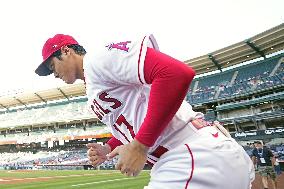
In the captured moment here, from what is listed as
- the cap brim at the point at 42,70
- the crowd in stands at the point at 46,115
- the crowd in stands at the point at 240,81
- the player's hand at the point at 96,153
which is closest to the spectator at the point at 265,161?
the player's hand at the point at 96,153

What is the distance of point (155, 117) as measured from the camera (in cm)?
148

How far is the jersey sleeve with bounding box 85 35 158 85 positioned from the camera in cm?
165

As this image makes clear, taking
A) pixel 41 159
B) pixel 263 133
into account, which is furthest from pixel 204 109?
pixel 41 159

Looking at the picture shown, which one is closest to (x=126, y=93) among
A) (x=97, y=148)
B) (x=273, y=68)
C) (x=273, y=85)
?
(x=97, y=148)

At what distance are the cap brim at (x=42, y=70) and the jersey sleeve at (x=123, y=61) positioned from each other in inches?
22.8

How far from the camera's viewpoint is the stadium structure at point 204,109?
28359 mm

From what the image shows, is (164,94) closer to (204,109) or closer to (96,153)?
(96,153)

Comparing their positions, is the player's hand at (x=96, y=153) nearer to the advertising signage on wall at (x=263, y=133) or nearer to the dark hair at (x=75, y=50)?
the dark hair at (x=75, y=50)

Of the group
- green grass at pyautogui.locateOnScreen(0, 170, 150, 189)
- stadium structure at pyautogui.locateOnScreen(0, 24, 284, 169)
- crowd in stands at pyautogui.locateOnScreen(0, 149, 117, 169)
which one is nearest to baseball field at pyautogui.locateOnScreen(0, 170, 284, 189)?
green grass at pyautogui.locateOnScreen(0, 170, 150, 189)

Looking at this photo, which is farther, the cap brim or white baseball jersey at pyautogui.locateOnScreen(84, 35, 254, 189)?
the cap brim

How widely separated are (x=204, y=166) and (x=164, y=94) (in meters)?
0.47

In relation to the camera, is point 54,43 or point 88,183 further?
point 88,183

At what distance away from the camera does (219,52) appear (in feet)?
105

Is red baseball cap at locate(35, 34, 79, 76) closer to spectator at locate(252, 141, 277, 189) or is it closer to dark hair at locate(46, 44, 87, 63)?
dark hair at locate(46, 44, 87, 63)
